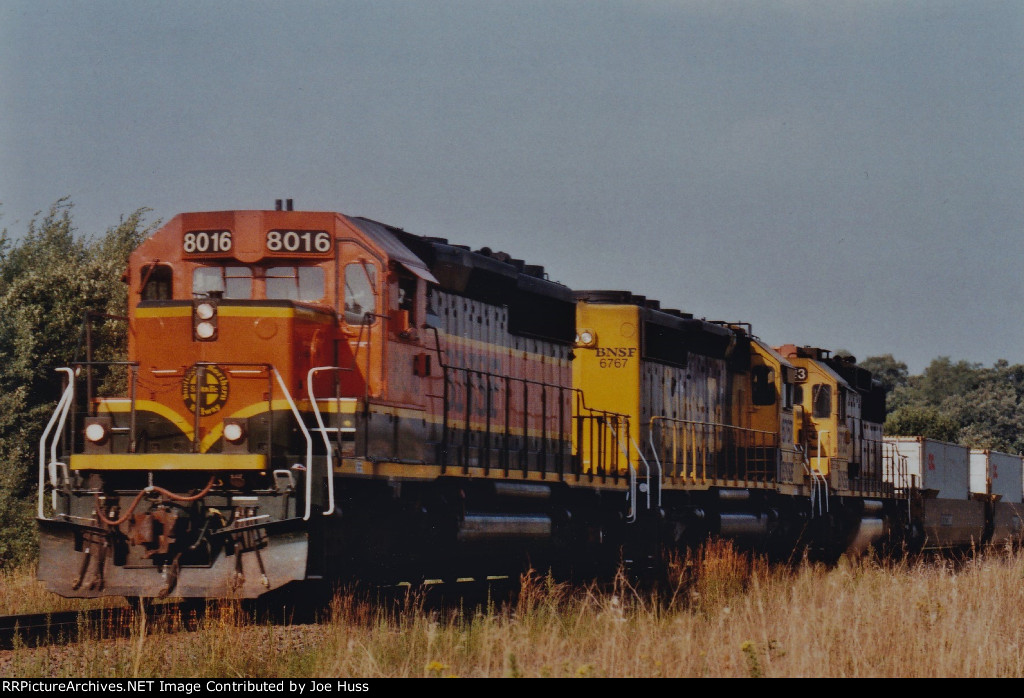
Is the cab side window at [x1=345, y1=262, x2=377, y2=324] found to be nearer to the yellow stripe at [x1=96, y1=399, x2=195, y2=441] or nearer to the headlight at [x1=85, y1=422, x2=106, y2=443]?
the yellow stripe at [x1=96, y1=399, x2=195, y2=441]

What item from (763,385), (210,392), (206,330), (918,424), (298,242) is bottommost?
(210,392)

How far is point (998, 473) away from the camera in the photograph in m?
35.8

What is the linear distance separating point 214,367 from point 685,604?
244 inches

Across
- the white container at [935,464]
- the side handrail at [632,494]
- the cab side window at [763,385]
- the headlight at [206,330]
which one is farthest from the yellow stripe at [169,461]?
the white container at [935,464]

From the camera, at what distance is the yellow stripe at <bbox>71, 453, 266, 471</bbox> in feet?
35.2

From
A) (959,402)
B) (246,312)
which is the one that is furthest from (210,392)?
(959,402)

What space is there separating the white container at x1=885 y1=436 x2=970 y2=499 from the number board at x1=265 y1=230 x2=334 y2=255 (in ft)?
67.8

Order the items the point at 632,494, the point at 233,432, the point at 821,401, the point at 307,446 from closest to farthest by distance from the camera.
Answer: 1. the point at 307,446
2. the point at 233,432
3. the point at 632,494
4. the point at 821,401

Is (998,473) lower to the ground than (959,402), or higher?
lower

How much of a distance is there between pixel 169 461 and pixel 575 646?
369 centimetres

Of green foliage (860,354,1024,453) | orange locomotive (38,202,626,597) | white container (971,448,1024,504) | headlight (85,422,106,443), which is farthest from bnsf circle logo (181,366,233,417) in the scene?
green foliage (860,354,1024,453)

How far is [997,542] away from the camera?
32688mm

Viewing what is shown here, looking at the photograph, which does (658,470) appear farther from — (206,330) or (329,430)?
(206,330)

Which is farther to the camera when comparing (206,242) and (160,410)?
(206,242)
